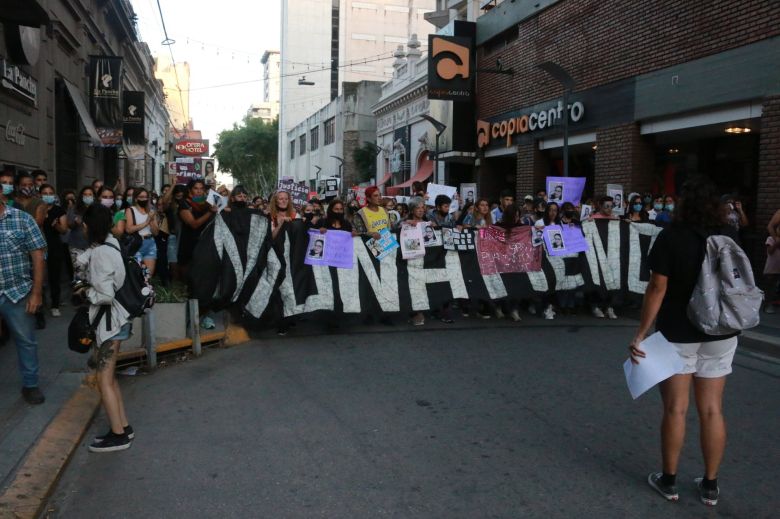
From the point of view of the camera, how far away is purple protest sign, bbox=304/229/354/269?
8914mm

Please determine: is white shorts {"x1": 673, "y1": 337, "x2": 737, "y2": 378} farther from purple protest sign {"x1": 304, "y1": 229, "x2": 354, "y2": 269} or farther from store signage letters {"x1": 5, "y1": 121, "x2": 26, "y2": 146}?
store signage letters {"x1": 5, "y1": 121, "x2": 26, "y2": 146}

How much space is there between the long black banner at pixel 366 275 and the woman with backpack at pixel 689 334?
17.8 feet

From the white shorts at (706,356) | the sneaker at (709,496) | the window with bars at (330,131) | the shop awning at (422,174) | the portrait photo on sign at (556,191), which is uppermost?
the window with bars at (330,131)

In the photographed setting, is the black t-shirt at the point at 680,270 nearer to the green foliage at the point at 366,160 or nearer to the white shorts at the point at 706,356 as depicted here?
the white shorts at the point at 706,356

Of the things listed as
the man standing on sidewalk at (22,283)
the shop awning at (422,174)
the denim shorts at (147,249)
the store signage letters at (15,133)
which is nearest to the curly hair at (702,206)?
the man standing on sidewalk at (22,283)

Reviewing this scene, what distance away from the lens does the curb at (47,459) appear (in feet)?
12.7

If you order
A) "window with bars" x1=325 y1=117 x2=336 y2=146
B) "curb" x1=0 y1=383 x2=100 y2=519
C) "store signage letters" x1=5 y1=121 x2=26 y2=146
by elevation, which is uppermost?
"window with bars" x1=325 y1=117 x2=336 y2=146

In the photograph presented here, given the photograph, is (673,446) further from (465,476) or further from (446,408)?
(446,408)

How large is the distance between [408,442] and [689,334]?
2048 millimetres

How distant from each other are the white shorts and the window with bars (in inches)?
2038

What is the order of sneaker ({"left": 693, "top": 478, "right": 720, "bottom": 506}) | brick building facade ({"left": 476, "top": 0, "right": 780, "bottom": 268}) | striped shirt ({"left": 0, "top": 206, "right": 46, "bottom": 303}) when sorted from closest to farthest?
sneaker ({"left": 693, "top": 478, "right": 720, "bottom": 506}), striped shirt ({"left": 0, "top": 206, "right": 46, "bottom": 303}), brick building facade ({"left": 476, "top": 0, "right": 780, "bottom": 268})

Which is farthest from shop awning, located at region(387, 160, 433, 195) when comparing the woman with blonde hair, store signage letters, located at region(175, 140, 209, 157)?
the woman with blonde hair

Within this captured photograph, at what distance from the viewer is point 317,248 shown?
8930 mm

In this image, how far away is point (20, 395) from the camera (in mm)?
5852
